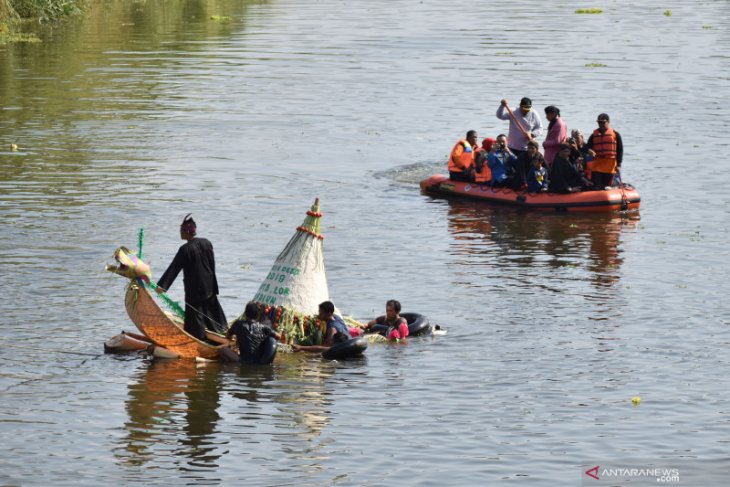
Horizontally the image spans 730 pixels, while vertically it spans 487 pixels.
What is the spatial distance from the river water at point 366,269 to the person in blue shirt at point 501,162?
596mm

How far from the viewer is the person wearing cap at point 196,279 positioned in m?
17.0

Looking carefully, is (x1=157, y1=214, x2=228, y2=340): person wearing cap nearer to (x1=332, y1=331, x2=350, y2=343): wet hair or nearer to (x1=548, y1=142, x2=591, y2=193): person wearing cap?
(x1=332, y1=331, x2=350, y2=343): wet hair

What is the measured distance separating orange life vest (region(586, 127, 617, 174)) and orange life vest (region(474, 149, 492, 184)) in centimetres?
210

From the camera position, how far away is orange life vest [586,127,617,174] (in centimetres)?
2600

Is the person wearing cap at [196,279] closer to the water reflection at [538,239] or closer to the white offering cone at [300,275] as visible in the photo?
the white offering cone at [300,275]

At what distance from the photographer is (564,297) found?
2078 centimetres

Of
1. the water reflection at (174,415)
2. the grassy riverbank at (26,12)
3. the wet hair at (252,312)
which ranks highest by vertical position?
the grassy riverbank at (26,12)

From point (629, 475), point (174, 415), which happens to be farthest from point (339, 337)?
point (629, 475)

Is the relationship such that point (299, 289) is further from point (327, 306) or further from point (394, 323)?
point (394, 323)

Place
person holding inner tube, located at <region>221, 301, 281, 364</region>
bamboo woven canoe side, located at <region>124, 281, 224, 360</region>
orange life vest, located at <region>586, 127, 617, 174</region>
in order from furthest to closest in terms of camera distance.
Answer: orange life vest, located at <region>586, 127, 617, 174</region>
person holding inner tube, located at <region>221, 301, 281, 364</region>
bamboo woven canoe side, located at <region>124, 281, 224, 360</region>

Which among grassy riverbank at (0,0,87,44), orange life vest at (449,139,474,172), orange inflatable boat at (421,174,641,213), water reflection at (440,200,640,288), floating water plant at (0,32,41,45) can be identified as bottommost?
water reflection at (440,200,640,288)

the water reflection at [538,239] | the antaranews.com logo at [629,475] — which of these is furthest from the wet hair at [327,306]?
the water reflection at [538,239]

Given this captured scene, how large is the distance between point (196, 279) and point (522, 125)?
11677 millimetres

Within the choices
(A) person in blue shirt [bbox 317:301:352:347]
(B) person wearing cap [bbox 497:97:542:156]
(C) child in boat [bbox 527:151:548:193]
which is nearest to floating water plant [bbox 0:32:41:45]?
(B) person wearing cap [bbox 497:97:542:156]
